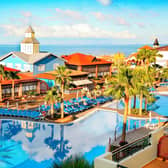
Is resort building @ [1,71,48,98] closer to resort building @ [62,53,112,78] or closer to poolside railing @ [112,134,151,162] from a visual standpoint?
resort building @ [62,53,112,78]

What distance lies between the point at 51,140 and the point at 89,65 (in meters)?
32.4

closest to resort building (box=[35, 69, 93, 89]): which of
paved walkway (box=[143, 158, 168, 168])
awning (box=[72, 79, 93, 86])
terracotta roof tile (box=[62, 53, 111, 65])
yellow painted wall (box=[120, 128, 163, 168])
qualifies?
awning (box=[72, 79, 93, 86])

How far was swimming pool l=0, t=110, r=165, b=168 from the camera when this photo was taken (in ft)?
68.8

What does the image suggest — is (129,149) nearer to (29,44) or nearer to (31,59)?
(31,59)

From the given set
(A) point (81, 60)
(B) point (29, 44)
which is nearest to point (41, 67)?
(B) point (29, 44)

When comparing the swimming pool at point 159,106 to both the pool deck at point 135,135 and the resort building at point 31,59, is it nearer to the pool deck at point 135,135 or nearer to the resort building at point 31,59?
the pool deck at point 135,135

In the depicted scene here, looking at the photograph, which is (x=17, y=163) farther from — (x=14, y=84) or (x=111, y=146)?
(x=14, y=84)

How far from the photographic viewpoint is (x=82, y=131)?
27375mm

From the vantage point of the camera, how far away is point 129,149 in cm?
936

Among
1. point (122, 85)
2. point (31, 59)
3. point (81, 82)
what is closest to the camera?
point (122, 85)

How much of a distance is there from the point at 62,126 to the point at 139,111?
11.0 meters

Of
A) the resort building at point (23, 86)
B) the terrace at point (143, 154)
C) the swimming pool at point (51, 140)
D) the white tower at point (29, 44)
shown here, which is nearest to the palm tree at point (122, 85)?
the swimming pool at point (51, 140)

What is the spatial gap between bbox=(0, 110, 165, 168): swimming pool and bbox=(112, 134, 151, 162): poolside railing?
11212mm

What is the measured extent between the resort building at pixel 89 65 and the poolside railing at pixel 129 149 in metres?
43.5
